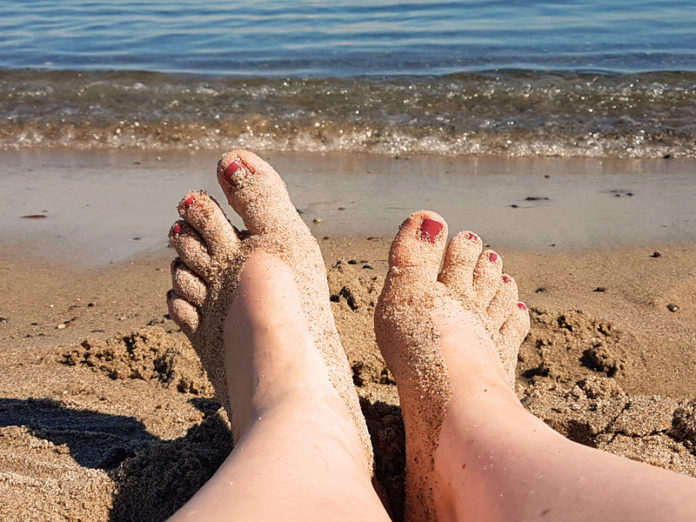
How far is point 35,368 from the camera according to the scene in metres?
2.47

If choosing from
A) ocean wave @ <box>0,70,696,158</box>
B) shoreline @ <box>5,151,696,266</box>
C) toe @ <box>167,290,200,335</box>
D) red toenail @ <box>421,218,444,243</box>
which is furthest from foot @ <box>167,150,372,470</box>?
ocean wave @ <box>0,70,696,158</box>

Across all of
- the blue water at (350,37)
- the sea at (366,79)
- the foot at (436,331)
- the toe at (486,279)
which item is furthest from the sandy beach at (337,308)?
the blue water at (350,37)

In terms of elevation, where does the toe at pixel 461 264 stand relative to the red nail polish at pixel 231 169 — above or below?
below

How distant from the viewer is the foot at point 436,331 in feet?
5.83

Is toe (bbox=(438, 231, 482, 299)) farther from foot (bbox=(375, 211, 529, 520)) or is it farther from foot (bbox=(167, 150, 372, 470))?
foot (bbox=(167, 150, 372, 470))

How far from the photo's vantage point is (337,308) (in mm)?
2623

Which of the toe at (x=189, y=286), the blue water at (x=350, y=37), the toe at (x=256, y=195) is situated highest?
the blue water at (x=350, y=37)

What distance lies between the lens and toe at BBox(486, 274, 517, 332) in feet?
7.90

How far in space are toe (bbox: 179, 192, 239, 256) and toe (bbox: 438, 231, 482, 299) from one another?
673 mm

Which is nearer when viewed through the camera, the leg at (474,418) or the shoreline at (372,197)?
the leg at (474,418)

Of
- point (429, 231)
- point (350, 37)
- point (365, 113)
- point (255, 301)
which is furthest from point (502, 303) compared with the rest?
point (350, 37)

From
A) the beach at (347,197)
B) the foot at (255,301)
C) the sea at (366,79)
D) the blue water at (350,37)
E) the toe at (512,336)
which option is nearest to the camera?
the foot at (255,301)

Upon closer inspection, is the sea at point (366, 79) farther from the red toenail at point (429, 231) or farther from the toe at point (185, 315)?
the toe at point (185, 315)

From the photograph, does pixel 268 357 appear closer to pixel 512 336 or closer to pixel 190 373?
pixel 190 373
